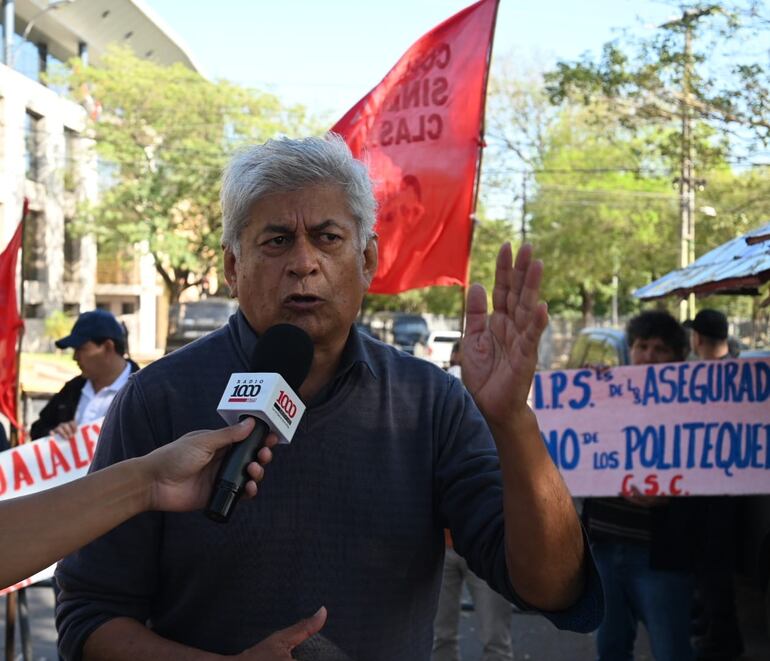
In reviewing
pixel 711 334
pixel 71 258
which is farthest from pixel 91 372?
pixel 71 258

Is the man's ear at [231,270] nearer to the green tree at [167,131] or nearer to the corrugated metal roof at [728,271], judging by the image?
the corrugated metal roof at [728,271]

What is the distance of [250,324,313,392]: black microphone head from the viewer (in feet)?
6.23

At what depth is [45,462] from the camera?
16.3 ft

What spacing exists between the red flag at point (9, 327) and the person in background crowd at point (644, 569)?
10.7 feet

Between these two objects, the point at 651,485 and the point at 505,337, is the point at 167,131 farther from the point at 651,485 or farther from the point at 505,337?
the point at 505,337

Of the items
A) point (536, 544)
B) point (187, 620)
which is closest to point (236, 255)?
point (187, 620)

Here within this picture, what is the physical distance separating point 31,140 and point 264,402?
3721 cm

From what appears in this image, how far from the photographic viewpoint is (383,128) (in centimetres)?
590

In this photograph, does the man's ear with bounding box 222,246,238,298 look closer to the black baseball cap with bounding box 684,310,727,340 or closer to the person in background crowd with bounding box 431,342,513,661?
the person in background crowd with bounding box 431,342,513,661

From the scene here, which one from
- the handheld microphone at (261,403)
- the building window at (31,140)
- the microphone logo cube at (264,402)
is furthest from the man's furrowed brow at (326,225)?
the building window at (31,140)

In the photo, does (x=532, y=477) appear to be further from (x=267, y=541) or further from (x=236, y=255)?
(x=236, y=255)

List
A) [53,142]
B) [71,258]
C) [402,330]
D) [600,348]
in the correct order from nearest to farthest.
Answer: [600,348]
[53,142]
[402,330]
[71,258]

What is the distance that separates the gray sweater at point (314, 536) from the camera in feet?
6.44

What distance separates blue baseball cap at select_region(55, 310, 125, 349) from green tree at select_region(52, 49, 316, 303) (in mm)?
28430
